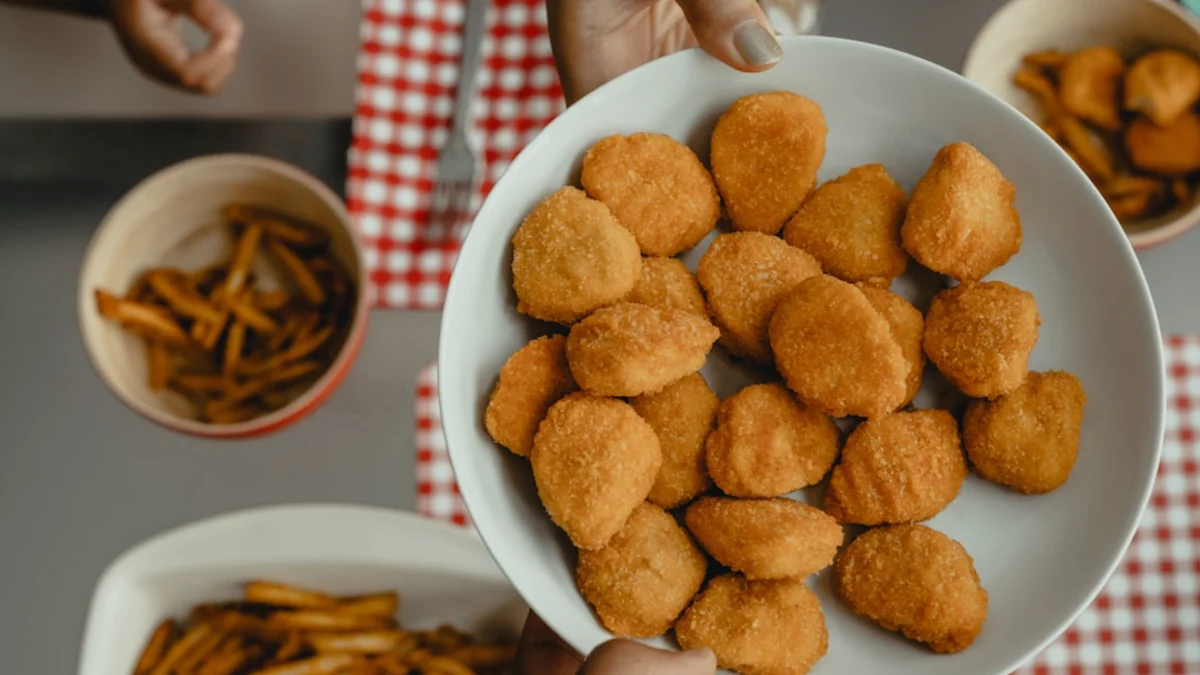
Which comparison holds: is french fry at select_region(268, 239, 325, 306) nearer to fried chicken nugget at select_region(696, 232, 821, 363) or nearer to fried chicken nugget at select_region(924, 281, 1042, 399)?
fried chicken nugget at select_region(696, 232, 821, 363)

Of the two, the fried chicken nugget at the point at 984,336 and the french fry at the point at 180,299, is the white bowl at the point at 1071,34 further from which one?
the french fry at the point at 180,299

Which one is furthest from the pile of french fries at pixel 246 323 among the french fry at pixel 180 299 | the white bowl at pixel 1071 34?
the white bowl at pixel 1071 34

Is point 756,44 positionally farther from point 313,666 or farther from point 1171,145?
point 313,666

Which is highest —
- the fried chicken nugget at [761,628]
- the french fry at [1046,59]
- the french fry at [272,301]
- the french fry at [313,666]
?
the french fry at [1046,59]

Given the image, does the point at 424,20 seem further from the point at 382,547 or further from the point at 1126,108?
the point at 1126,108

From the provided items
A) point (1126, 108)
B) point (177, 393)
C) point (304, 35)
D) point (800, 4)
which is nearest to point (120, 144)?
point (304, 35)

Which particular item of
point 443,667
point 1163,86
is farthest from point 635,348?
point 1163,86
